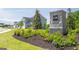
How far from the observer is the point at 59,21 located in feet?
10.0

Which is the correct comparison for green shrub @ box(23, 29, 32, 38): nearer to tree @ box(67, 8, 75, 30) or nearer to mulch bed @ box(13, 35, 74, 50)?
mulch bed @ box(13, 35, 74, 50)

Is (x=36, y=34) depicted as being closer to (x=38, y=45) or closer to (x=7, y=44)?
(x=38, y=45)

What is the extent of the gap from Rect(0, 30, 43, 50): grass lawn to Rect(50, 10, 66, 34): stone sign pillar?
331 millimetres

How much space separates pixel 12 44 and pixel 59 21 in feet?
2.18

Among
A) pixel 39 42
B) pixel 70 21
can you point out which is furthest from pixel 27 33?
pixel 70 21

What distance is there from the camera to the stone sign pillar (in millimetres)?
3033

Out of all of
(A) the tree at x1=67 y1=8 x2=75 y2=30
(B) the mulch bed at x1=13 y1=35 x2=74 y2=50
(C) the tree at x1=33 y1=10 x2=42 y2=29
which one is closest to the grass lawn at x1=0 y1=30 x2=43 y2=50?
(B) the mulch bed at x1=13 y1=35 x2=74 y2=50

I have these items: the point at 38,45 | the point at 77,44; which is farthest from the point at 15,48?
the point at 77,44

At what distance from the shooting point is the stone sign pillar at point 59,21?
303 centimetres

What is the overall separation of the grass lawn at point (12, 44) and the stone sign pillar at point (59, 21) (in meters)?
0.33

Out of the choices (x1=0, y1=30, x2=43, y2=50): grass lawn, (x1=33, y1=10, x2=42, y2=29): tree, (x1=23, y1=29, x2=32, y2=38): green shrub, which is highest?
(x1=33, y1=10, x2=42, y2=29): tree

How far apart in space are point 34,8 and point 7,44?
1.87 ft

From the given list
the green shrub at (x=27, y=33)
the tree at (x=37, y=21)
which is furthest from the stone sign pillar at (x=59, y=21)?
the green shrub at (x=27, y=33)

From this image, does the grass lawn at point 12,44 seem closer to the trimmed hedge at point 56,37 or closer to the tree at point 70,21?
the trimmed hedge at point 56,37
